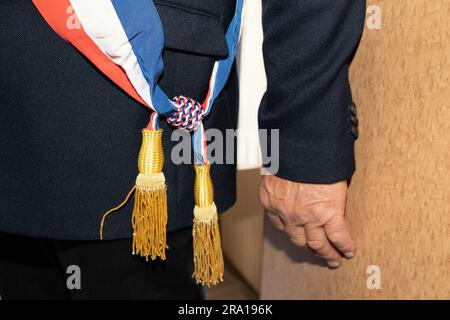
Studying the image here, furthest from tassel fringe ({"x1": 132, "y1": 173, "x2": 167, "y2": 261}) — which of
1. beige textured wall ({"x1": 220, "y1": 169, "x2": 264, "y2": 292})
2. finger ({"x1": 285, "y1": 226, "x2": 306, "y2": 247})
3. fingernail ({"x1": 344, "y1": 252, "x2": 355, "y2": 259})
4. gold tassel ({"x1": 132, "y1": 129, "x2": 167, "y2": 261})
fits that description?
beige textured wall ({"x1": 220, "y1": 169, "x2": 264, "y2": 292})

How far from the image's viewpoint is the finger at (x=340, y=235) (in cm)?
68

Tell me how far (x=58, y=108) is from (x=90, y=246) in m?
0.23

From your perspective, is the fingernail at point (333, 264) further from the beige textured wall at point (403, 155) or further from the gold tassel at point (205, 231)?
the gold tassel at point (205, 231)

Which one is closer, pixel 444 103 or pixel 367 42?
pixel 444 103

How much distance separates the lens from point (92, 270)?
71 cm

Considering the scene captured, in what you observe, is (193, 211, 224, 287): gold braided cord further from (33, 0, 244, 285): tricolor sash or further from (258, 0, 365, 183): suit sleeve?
(258, 0, 365, 183): suit sleeve

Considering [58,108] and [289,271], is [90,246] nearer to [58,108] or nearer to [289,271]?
[58,108]

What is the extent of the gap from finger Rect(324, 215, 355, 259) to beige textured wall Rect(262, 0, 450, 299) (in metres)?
0.02

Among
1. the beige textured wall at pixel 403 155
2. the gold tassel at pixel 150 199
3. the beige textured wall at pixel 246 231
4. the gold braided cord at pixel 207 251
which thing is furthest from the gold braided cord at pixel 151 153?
the beige textured wall at pixel 246 231

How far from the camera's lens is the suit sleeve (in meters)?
0.58

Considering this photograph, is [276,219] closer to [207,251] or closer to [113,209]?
[207,251]

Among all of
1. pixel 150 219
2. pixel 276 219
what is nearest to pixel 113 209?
pixel 150 219

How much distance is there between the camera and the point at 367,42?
0.68 m
